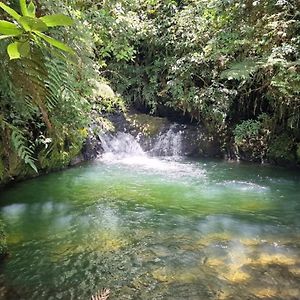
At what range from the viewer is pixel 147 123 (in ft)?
36.3

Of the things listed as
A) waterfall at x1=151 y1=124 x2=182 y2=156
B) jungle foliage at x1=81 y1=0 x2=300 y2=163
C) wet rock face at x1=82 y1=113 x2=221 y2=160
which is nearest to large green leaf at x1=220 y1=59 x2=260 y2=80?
jungle foliage at x1=81 y1=0 x2=300 y2=163

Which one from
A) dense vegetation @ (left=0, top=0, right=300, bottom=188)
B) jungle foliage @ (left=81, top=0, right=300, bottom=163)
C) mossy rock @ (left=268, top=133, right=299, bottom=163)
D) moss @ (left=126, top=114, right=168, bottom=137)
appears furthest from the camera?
moss @ (left=126, top=114, right=168, bottom=137)

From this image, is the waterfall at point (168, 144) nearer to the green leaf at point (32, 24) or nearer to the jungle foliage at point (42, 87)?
the jungle foliage at point (42, 87)

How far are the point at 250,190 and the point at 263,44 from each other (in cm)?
356

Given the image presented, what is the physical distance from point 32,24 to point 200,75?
32.6 ft

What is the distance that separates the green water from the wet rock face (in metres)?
2.86

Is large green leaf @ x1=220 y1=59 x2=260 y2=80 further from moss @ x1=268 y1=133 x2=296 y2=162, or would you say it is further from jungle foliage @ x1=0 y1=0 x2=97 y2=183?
jungle foliage @ x1=0 y1=0 x2=97 y2=183

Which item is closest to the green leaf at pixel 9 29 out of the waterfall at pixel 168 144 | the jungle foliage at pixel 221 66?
the jungle foliage at pixel 221 66

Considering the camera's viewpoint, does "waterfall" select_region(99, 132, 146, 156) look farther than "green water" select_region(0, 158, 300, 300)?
Yes

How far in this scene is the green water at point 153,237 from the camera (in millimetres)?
3305

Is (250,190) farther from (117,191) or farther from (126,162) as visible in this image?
(126,162)

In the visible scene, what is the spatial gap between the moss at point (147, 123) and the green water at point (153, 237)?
3283 millimetres

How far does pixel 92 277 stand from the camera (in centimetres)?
346

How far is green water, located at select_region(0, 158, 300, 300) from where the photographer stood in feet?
10.8
